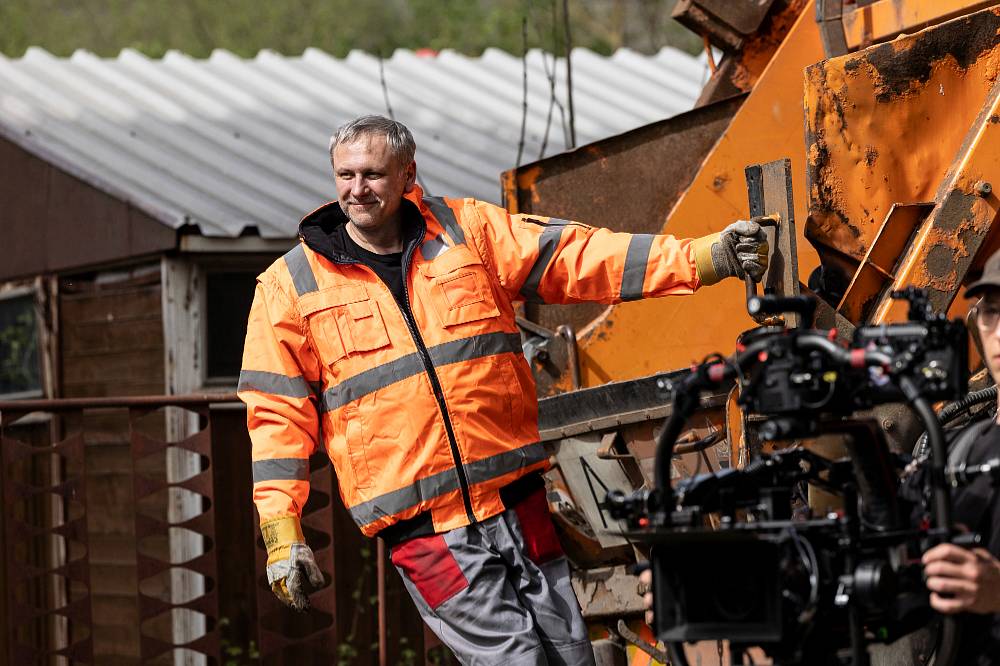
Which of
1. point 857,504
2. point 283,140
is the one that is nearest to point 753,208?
point 857,504

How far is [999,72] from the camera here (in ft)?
12.6

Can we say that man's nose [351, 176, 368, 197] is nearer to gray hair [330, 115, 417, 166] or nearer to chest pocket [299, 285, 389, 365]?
gray hair [330, 115, 417, 166]

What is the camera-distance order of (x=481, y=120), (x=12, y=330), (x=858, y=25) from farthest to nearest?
(x=481, y=120)
(x=12, y=330)
(x=858, y=25)

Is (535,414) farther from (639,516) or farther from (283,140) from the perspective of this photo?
(283,140)

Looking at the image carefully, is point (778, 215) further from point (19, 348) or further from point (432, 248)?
point (19, 348)

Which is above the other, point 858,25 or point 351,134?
point 858,25

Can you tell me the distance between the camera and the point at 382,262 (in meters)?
3.75

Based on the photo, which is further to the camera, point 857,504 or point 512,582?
point 512,582

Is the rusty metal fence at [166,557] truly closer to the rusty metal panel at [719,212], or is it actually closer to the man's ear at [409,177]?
the rusty metal panel at [719,212]

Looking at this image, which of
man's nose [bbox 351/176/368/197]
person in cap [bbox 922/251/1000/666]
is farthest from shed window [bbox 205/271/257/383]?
person in cap [bbox 922/251/1000/666]

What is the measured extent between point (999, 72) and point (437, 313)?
5.22ft

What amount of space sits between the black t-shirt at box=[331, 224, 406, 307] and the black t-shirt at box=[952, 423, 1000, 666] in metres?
1.48

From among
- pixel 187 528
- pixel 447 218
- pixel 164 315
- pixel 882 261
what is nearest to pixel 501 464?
pixel 447 218

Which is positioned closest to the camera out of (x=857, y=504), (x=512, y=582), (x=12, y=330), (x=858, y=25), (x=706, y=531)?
(x=706, y=531)
